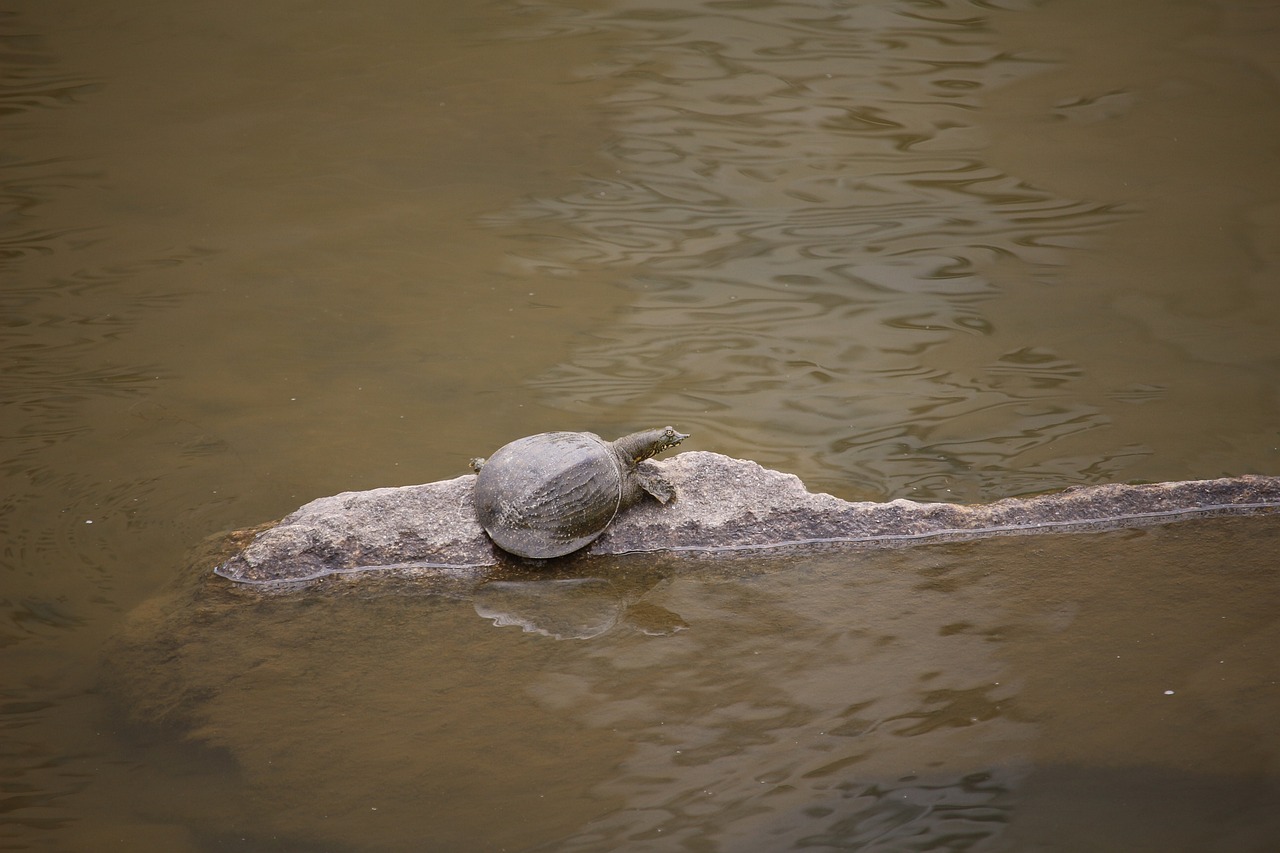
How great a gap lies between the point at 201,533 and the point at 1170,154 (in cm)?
671

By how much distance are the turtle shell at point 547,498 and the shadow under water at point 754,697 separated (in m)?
0.15

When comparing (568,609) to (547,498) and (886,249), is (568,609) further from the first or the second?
(886,249)

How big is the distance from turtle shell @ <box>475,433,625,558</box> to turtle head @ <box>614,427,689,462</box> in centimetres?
17

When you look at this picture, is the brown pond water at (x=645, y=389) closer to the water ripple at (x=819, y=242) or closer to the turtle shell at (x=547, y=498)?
the water ripple at (x=819, y=242)

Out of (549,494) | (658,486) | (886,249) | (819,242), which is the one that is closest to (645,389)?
(658,486)

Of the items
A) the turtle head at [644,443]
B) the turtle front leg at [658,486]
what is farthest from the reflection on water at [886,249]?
the turtle front leg at [658,486]

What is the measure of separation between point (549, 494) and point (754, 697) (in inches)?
42.8

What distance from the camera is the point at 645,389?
5871 millimetres

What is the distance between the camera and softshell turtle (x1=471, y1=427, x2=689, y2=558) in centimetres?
417

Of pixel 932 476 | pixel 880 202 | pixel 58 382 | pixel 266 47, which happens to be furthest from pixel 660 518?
pixel 266 47

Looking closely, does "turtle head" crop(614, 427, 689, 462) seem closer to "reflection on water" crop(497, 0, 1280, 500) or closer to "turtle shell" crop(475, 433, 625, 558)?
"turtle shell" crop(475, 433, 625, 558)

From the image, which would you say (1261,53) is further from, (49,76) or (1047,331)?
(49,76)

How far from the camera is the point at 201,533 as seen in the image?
4.68 m

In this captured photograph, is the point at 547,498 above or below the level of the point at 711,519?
above
